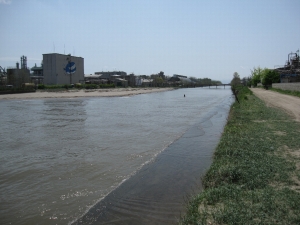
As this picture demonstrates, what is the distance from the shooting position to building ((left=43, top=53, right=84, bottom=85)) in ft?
302

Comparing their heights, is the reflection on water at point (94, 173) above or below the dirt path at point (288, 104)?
below

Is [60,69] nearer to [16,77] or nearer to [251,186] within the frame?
[16,77]

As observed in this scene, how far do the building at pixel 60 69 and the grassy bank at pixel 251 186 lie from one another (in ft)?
297

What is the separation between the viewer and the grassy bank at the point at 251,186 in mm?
4668

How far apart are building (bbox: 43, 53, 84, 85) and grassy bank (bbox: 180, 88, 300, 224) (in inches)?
3562

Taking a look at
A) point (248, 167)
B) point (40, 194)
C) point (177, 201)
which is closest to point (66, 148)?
point (40, 194)

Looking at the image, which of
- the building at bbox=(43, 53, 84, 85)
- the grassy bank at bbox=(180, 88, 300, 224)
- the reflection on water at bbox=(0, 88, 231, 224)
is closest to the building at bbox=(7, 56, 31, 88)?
the building at bbox=(43, 53, 84, 85)

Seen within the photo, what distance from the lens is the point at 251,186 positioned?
19.9 ft

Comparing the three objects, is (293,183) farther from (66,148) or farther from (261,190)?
(66,148)

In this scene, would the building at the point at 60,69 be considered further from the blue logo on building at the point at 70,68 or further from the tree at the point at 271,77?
the tree at the point at 271,77

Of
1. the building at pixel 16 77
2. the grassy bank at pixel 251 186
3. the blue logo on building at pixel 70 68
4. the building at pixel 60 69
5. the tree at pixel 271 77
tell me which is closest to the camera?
the grassy bank at pixel 251 186

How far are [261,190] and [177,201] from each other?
1.89m

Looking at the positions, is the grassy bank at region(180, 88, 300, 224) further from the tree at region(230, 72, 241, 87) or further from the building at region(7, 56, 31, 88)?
the tree at region(230, 72, 241, 87)

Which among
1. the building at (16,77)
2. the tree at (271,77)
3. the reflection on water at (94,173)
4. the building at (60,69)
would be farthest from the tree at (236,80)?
the reflection on water at (94,173)
